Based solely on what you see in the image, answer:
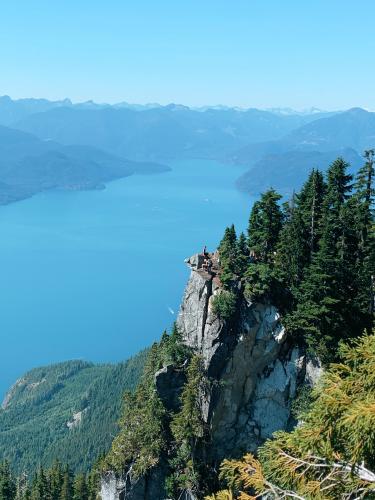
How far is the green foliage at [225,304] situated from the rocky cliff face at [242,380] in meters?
0.37

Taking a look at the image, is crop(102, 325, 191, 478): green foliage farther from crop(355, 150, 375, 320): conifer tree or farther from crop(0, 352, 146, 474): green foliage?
crop(0, 352, 146, 474): green foliage

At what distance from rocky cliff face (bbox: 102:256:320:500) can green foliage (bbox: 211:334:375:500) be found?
20.3m

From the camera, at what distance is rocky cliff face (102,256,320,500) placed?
31062 millimetres

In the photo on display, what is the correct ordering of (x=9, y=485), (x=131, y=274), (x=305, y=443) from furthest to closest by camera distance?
(x=131, y=274)
(x=9, y=485)
(x=305, y=443)

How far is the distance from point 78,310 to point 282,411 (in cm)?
13750

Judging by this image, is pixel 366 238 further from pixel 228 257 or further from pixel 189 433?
pixel 189 433

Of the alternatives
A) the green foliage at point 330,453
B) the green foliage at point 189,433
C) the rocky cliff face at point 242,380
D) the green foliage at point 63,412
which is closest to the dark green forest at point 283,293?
the green foliage at point 189,433

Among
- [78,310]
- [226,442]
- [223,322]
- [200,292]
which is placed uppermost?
[78,310]

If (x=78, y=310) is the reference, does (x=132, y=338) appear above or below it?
below

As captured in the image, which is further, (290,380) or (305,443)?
(290,380)

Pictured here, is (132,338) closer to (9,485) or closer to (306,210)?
(9,485)

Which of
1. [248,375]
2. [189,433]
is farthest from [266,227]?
[189,433]

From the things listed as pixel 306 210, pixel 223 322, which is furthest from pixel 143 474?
pixel 306 210

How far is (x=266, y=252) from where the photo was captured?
34.7m
